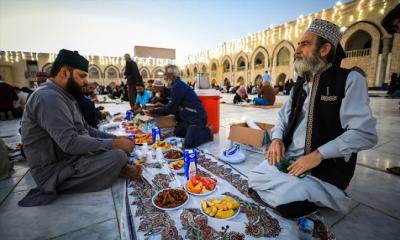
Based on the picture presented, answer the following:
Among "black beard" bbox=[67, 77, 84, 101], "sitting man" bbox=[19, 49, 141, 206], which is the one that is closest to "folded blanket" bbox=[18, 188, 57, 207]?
"sitting man" bbox=[19, 49, 141, 206]

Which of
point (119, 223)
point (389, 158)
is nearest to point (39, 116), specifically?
point (119, 223)

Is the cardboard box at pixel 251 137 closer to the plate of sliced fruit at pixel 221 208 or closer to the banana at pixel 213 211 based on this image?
the plate of sliced fruit at pixel 221 208

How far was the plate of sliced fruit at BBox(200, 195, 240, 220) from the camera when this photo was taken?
137 cm

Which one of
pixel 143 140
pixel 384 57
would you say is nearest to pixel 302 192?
pixel 143 140

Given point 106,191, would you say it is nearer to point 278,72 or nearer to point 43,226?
point 43,226

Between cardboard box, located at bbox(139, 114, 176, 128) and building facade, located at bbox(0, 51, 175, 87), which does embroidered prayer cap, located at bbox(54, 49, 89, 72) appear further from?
building facade, located at bbox(0, 51, 175, 87)

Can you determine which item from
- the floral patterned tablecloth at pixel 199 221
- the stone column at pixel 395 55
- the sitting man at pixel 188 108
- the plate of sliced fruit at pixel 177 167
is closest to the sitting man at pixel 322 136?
the floral patterned tablecloth at pixel 199 221

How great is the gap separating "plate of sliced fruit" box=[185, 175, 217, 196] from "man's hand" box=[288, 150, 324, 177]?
27.7 inches

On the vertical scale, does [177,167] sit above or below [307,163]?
below

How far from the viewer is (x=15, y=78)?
28312mm

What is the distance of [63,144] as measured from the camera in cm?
155

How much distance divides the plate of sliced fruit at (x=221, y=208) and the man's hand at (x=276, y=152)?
451 millimetres

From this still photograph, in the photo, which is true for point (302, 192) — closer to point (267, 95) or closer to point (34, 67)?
point (267, 95)

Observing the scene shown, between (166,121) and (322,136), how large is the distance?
3.13m
